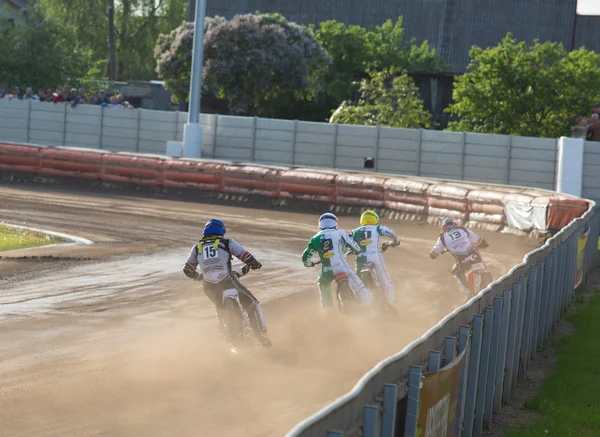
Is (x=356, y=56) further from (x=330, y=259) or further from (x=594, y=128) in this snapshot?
(x=330, y=259)

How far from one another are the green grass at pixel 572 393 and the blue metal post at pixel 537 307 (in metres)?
0.35

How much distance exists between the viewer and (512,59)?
4128 centimetres

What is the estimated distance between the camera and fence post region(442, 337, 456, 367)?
7.91 meters

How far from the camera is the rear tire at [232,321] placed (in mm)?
12102

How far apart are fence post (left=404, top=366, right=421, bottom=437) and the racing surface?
2.72 m

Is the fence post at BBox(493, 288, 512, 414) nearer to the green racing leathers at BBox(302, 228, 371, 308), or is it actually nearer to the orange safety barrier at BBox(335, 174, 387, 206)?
the green racing leathers at BBox(302, 228, 371, 308)

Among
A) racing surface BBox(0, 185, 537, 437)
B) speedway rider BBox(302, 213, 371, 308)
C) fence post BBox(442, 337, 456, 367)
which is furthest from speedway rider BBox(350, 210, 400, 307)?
fence post BBox(442, 337, 456, 367)

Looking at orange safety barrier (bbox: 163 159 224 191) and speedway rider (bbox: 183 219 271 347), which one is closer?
speedway rider (bbox: 183 219 271 347)

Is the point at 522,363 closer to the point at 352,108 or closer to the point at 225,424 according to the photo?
the point at 225,424

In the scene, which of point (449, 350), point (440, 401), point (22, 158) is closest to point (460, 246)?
point (449, 350)

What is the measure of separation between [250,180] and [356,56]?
29.0m

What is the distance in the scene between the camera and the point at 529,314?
41.2 feet

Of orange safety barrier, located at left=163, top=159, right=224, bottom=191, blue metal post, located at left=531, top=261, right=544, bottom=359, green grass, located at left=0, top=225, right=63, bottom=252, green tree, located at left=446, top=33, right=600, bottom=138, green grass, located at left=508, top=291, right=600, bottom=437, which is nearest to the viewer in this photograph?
green grass, located at left=508, top=291, right=600, bottom=437

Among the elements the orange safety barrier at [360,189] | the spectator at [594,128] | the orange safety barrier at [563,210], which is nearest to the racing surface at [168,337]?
the orange safety barrier at [563,210]
